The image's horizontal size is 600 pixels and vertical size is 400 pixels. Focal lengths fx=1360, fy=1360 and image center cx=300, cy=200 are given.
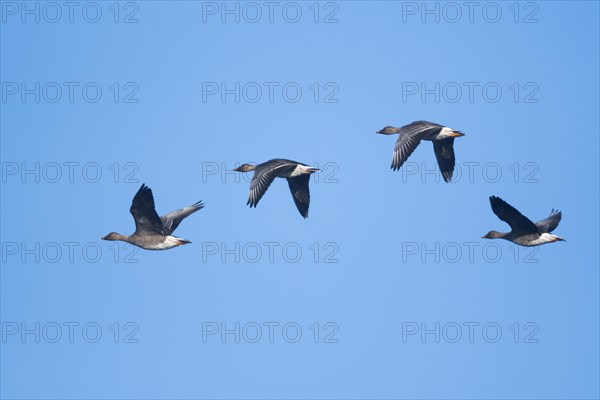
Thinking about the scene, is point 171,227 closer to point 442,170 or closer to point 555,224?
point 442,170

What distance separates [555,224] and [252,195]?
10.1 metres

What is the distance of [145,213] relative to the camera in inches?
1476

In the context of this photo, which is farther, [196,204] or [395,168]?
[196,204]

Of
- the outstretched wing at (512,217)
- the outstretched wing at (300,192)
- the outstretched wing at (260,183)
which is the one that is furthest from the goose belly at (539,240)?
the outstretched wing at (260,183)

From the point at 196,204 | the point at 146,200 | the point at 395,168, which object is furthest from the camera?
the point at 196,204

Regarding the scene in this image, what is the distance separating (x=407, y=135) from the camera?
40.3m

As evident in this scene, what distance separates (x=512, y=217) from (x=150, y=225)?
413 inches

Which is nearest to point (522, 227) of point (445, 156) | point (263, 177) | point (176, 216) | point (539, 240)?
point (539, 240)

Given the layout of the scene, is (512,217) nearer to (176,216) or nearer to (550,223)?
(550,223)

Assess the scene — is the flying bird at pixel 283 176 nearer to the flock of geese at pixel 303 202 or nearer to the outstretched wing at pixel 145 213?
the flock of geese at pixel 303 202

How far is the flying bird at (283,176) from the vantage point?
39.1m

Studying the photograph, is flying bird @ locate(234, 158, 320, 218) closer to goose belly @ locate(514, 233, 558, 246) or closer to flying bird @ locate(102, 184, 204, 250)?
flying bird @ locate(102, 184, 204, 250)

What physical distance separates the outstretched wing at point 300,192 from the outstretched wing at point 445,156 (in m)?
4.19

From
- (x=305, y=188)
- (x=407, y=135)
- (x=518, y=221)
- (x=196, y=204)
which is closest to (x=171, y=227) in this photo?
(x=196, y=204)
